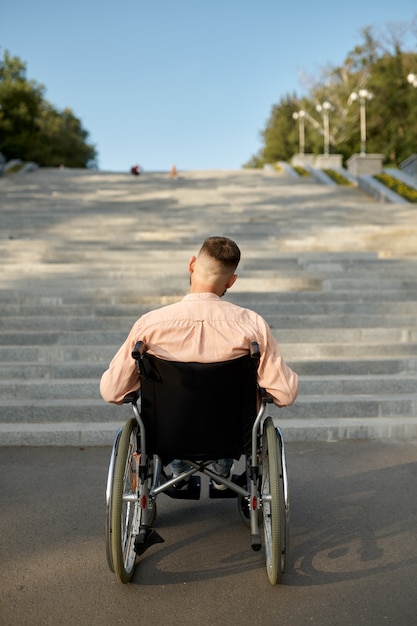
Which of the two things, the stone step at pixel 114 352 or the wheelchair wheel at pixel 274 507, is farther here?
the stone step at pixel 114 352

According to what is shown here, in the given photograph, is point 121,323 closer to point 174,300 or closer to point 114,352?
point 114,352

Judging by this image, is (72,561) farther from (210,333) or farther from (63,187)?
(63,187)

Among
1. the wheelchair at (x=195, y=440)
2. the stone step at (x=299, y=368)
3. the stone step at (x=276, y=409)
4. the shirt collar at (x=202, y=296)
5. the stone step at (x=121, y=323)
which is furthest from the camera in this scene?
the stone step at (x=121, y=323)

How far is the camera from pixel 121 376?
3.26m

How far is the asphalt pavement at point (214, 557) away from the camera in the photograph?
2.99m

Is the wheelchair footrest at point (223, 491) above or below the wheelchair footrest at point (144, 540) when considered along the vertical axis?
above

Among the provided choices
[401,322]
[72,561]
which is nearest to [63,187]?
[401,322]

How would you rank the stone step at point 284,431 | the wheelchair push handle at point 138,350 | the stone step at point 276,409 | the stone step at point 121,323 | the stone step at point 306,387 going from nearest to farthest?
the wheelchair push handle at point 138,350
the stone step at point 284,431
the stone step at point 276,409
the stone step at point 306,387
the stone step at point 121,323

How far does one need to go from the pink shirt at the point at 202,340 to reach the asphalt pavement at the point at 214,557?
2.70ft

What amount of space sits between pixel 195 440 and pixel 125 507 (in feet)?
1.62

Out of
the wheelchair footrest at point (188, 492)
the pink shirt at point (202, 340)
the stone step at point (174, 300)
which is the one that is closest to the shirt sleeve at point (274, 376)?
the pink shirt at point (202, 340)

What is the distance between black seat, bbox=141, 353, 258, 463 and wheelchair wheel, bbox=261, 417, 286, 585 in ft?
0.44

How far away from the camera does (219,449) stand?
3227 millimetres

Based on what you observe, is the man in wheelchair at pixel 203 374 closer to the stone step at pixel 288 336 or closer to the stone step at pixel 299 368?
the stone step at pixel 299 368
